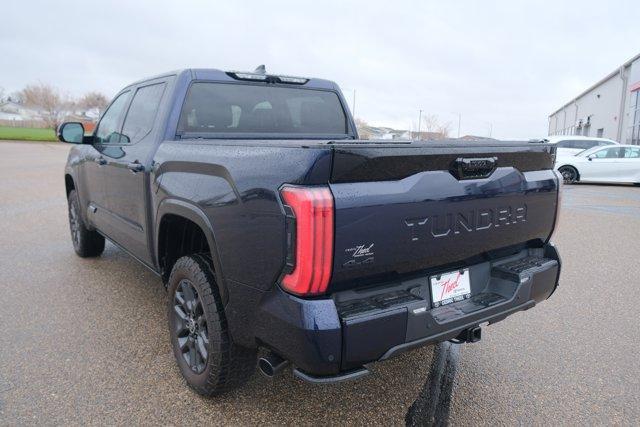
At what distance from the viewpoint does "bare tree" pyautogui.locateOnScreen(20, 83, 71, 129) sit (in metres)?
97.2

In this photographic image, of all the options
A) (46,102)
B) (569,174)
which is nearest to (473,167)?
(569,174)

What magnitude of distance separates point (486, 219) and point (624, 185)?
16.4 meters

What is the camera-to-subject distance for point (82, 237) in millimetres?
5449

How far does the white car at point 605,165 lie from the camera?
49.3ft

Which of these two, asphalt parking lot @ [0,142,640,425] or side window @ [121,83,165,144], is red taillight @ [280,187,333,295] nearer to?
asphalt parking lot @ [0,142,640,425]

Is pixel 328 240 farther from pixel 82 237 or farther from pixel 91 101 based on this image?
pixel 91 101

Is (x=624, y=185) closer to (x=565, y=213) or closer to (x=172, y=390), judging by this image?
→ (x=565, y=213)

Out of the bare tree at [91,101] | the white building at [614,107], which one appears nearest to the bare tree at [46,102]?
the bare tree at [91,101]

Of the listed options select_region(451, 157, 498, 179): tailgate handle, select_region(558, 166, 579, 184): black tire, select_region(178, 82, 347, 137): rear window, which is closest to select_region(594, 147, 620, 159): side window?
select_region(558, 166, 579, 184): black tire

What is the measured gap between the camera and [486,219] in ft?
8.14

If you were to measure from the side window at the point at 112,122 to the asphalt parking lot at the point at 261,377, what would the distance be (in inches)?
53.8

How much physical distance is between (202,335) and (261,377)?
0.53m

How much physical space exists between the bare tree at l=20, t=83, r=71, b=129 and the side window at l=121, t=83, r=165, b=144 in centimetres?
10337

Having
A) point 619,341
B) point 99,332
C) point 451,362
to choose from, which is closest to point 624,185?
point 619,341
